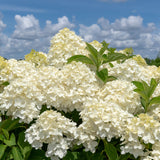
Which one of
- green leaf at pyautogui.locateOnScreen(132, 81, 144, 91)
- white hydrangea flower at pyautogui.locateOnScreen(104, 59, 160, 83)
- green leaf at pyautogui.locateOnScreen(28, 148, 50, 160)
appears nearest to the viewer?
green leaf at pyautogui.locateOnScreen(28, 148, 50, 160)

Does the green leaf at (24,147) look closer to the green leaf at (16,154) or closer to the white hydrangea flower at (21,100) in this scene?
the green leaf at (16,154)

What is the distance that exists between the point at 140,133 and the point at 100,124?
42cm

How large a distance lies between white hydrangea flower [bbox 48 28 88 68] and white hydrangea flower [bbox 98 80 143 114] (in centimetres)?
103

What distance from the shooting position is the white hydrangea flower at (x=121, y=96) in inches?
131

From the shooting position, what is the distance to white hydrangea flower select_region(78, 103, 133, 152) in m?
2.80

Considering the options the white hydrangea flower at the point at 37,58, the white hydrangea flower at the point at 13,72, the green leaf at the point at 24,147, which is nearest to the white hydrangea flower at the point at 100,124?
the green leaf at the point at 24,147

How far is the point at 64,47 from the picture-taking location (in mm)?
4375

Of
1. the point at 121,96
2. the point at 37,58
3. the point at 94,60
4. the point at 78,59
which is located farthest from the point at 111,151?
the point at 37,58

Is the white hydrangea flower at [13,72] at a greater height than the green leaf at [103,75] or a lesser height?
greater

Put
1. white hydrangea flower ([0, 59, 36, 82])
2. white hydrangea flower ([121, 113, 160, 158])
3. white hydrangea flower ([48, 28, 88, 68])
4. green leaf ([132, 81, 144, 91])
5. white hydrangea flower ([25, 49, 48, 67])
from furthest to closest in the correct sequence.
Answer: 1. white hydrangea flower ([25, 49, 48, 67])
2. white hydrangea flower ([48, 28, 88, 68])
3. white hydrangea flower ([0, 59, 36, 82])
4. green leaf ([132, 81, 144, 91])
5. white hydrangea flower ([121, 113, 160, 158])

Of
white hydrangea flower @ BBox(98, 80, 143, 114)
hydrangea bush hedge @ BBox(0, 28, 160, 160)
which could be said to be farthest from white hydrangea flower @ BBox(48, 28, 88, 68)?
white hydrangea flower @ BBox(98, 80, 143, 114)

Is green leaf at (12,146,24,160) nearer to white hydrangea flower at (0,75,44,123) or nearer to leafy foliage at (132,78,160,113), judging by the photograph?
white hydrangea flower at (0,75,44,123)

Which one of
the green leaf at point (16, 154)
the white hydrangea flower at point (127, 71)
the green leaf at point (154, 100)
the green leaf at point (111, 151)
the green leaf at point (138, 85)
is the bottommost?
the green leaf at point (111, 151)

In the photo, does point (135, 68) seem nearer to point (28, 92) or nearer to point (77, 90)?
point (77, 90)
